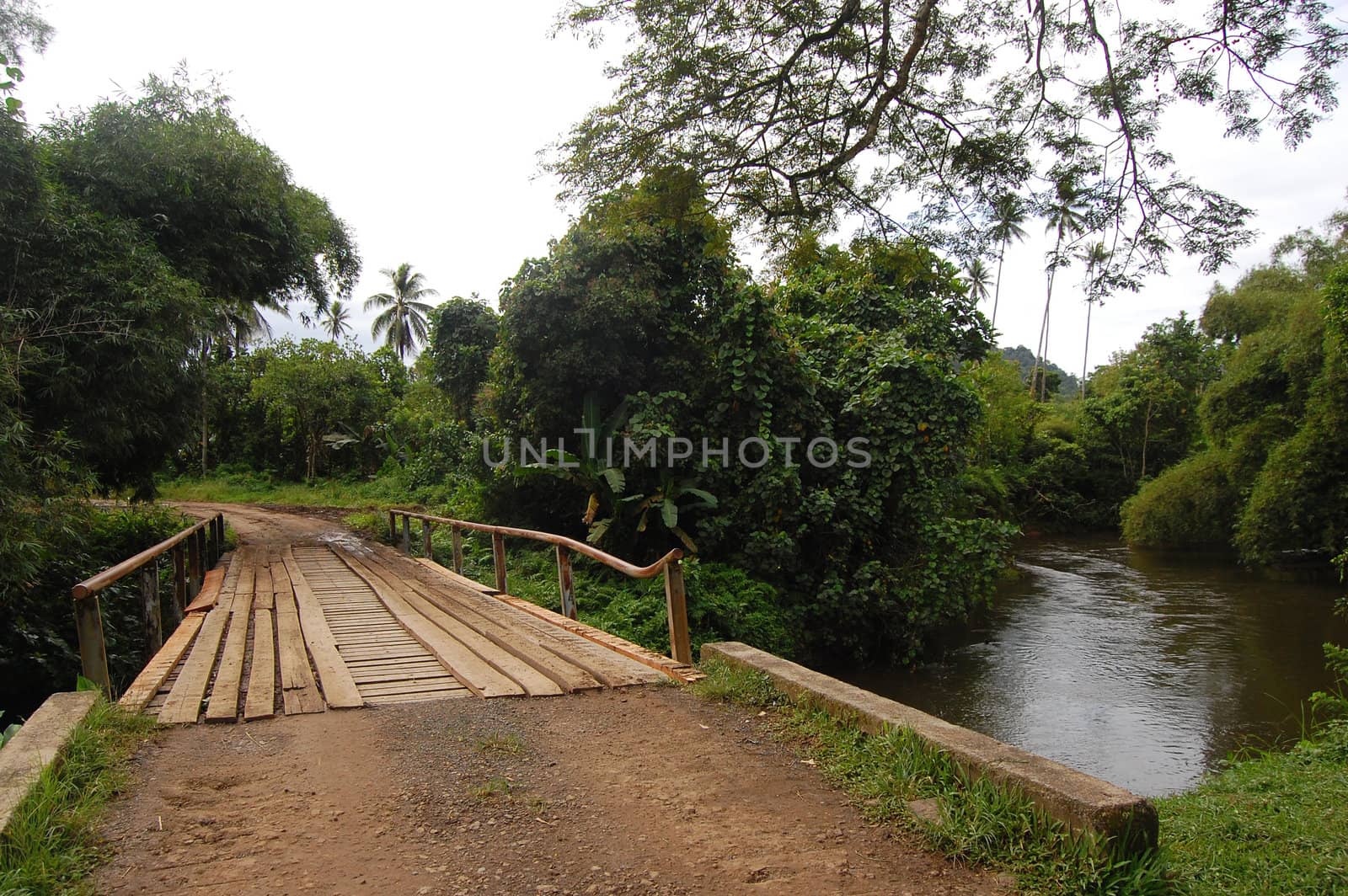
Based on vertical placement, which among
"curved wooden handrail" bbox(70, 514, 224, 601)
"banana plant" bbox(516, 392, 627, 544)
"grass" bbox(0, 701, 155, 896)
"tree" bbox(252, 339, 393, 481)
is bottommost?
"grass" bbox(0, 701, 155, 896)

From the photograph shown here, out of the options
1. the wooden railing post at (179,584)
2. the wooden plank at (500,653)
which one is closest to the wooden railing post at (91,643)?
the wooden plank at (500,653)

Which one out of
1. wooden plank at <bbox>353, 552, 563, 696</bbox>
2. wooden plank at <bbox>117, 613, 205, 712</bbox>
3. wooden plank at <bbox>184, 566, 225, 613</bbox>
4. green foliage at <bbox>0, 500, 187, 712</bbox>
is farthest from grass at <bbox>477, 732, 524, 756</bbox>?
green foliage at <bbox>0, 500, 187, 712</bbox>

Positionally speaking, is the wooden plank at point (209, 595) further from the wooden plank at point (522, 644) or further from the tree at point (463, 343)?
the tree at point (463, 343)

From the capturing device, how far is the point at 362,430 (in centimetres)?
2809

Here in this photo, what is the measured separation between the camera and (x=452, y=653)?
5621 millimetres

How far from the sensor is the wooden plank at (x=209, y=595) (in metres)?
7.53

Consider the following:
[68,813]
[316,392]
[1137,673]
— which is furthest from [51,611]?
[316,392]

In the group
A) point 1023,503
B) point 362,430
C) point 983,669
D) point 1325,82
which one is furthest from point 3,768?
point 1023,503

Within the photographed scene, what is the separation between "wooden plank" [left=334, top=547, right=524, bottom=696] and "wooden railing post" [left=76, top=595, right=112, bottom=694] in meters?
1.87

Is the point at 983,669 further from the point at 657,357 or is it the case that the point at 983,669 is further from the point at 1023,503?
the point at 1023,503

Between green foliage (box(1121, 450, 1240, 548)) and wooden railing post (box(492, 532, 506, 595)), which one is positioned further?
green foliage (box(1121, 450, 1240, 548))

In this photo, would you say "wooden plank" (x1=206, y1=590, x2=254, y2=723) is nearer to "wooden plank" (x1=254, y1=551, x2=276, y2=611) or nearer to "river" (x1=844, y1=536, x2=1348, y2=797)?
"wooden plank" (x1=254, y1=551, x2=276, y2=611)

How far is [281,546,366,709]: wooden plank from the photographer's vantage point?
445 centimetres

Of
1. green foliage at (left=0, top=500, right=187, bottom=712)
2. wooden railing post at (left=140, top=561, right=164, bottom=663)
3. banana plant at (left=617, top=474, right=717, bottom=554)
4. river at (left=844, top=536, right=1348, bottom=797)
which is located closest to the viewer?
wooden railing post at (left=140, top=561, right=164, bottom=663)
